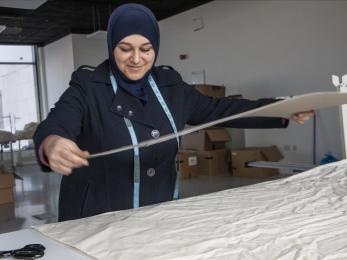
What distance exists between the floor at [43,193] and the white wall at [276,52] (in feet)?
3.52

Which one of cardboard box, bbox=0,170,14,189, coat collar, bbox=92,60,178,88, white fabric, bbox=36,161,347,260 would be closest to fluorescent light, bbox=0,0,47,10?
cardboard box, bbox=0,170,14,189

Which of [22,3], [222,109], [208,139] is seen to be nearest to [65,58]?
[22,3]

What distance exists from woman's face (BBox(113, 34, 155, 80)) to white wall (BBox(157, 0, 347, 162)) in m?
4.53

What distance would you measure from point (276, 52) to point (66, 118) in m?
5.38

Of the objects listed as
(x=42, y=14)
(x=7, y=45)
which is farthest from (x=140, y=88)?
(x=7, y=45)

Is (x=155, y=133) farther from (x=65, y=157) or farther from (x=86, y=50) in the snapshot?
(x=86, y=50)

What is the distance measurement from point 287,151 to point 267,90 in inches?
38.2

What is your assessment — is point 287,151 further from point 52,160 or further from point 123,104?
point 52,160

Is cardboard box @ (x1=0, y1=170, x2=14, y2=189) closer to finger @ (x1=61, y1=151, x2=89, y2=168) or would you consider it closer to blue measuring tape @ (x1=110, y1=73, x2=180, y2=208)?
blue measuring tape @ (x1=110, y1=73, x2=180, y2=208)

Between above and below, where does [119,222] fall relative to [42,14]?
below

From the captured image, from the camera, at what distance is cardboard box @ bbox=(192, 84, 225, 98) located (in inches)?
241

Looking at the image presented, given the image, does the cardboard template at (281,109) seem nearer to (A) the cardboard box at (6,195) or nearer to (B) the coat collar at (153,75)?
(B) the coat collar at (153,75)

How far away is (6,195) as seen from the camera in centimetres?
451

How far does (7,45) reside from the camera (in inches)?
397
